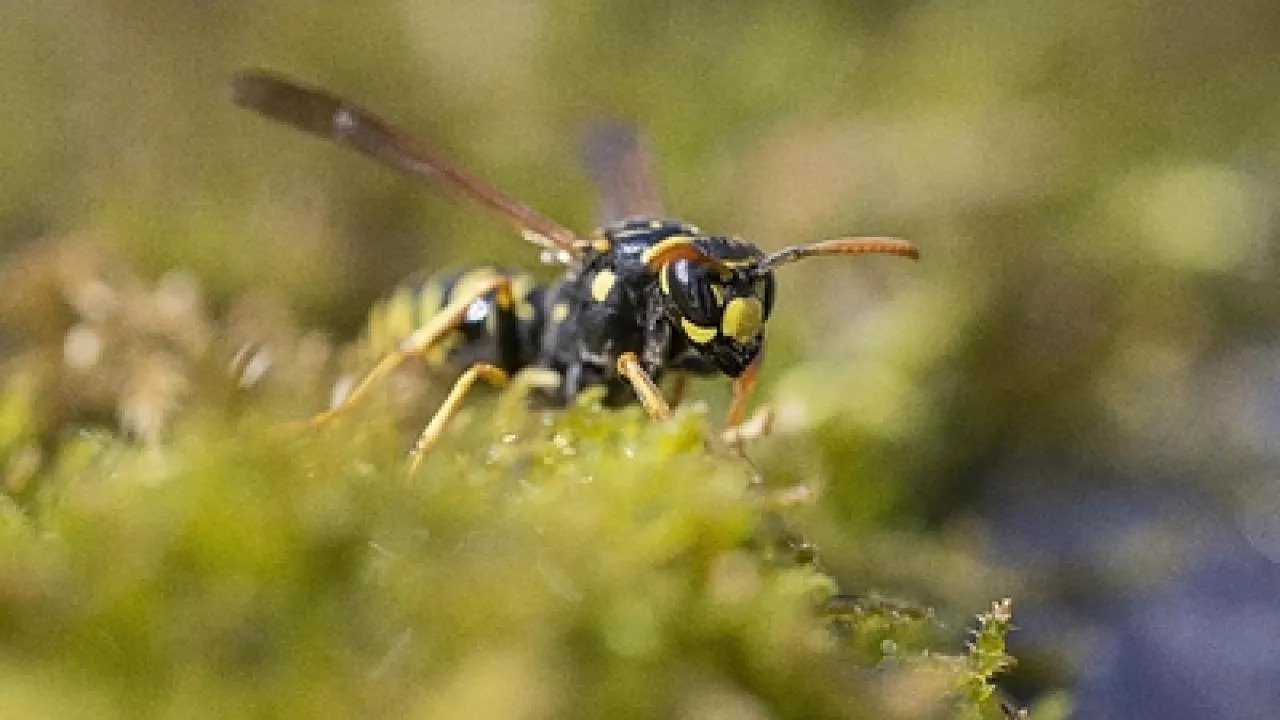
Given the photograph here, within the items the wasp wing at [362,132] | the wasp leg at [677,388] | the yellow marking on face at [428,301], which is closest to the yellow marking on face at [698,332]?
the wasp leg at [677,388]

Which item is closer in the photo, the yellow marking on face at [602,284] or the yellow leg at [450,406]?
the yellow leg at [450,406]

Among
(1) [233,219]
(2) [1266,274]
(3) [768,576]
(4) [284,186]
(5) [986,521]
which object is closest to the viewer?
(3) [768,576]

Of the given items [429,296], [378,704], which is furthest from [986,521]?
[378,704]

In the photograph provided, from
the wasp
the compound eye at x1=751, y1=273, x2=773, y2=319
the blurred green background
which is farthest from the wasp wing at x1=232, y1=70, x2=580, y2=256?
the blurred green background

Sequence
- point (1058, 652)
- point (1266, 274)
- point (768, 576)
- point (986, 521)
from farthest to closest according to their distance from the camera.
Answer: point (1266, 274), point (986, 521), point (1058, 652), point (768, 576)

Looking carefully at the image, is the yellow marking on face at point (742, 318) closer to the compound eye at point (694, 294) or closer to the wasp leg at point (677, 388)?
the compound eye at point (694, 294)

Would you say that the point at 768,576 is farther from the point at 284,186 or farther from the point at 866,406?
the point at 284,186

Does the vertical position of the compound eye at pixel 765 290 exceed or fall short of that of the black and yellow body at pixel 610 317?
it exceeds it
